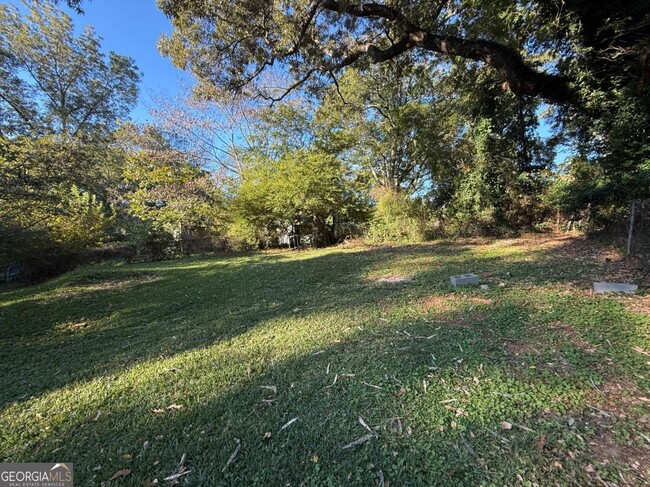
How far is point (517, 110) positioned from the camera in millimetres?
8547

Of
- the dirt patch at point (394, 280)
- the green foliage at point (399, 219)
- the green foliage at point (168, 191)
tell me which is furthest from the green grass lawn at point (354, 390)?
the green foliage at point (168, 191)

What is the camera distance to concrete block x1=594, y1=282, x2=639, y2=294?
325 cm

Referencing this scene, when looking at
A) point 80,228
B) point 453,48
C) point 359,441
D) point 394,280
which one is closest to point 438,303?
point 394,280

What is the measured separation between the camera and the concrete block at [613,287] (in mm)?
3246

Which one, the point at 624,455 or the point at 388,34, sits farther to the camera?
the point at 388,34

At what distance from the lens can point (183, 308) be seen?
441 centimetres

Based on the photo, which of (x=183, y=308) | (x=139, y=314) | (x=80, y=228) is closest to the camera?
(x=139, y=314)

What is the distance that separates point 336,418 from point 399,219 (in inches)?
366

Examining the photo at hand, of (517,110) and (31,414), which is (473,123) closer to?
(517,110)

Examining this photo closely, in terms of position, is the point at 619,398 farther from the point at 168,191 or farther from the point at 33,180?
the point at 168,191

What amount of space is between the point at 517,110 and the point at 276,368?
10.1m

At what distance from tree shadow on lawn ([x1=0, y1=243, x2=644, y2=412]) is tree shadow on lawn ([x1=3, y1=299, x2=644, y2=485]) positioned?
0.58 meters

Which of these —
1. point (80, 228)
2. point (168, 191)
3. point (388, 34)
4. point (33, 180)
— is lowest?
point (80, 228)

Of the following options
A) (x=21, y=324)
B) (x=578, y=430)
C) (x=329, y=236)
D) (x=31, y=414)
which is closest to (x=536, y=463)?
(x=578, y=430)
